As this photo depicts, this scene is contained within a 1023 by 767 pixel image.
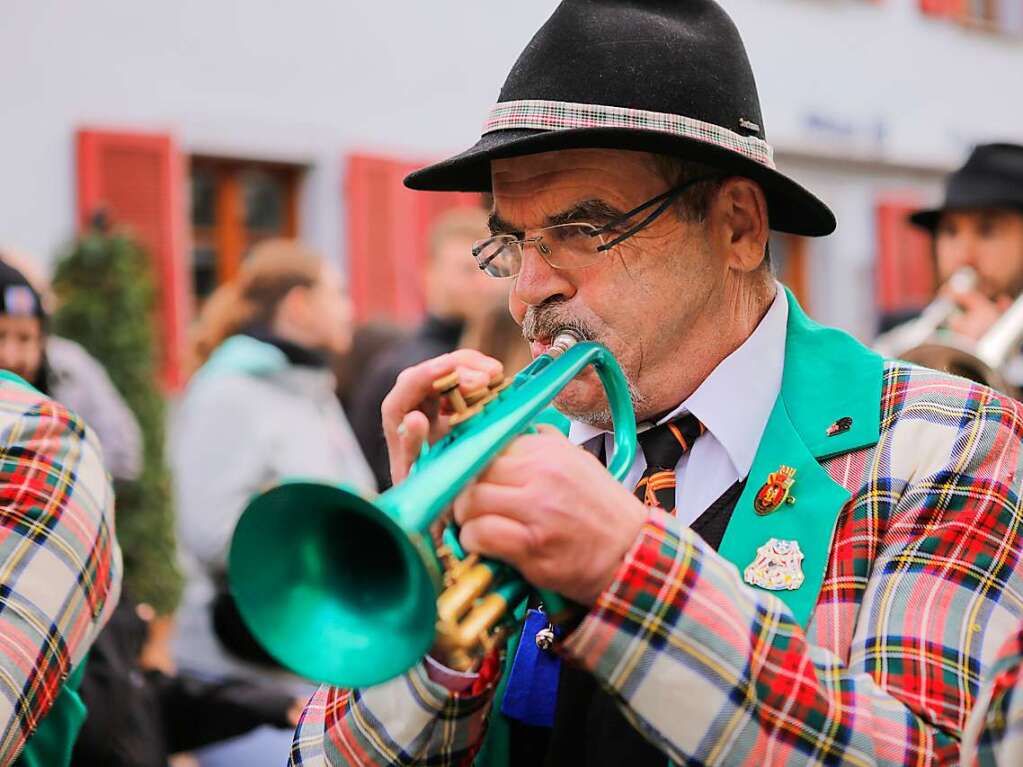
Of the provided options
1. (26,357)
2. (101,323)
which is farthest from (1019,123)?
(26,357)

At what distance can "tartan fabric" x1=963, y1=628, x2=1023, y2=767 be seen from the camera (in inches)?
55.9

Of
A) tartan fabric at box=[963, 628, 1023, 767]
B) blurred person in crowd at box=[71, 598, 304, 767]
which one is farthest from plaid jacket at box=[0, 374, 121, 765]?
tartan fabric at box=[963, 628, 1023, 767]

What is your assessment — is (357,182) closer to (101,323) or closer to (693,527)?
(101,323)

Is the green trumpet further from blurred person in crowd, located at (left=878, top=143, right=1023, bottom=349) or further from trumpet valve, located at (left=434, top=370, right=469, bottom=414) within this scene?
blurred person in crowd, located at (left=878, top=143, right=1023, bottom=349)

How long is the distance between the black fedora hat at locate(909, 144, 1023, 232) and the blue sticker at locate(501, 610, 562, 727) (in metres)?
3.09

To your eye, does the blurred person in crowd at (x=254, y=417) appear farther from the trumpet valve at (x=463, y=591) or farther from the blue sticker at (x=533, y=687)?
the trumpet valve at (x=463, y=591)

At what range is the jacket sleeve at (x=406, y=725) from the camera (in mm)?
1959

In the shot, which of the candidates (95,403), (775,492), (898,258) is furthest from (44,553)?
(898,258)

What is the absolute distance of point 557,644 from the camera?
69.8 inches

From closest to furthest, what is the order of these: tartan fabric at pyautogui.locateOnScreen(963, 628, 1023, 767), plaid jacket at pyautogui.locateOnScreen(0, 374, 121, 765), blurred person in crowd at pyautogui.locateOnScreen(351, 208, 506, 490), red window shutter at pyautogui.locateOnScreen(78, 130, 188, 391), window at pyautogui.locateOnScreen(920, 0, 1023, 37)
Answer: tartan fabric at pyautogui.locateOnScreen(963, 628, 1023, 767) → plaid jacket at pyautogui.locateOnScreen(0, 374, 121, 765) → blurred person in crowd at pyautogui.locateOnScreen(351, 208, 506, 490) → red window shutter at pyautogui.locateOnScreen(78, 130, 188, 391) → window at pyautogui.locateOnScreen(920, 0, 1023, 37)

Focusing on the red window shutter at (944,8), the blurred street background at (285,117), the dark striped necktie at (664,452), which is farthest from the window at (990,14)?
the dark striped necktie at (664,452)

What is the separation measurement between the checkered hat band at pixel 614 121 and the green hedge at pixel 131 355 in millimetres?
5689

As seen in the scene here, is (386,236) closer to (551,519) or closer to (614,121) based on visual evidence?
(614,121)

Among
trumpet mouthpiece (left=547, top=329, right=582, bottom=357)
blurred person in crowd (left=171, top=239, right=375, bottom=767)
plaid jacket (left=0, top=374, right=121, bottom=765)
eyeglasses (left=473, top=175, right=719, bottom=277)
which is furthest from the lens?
blurred person in crowd (left=171, top=239, right=375, bottom=767)
